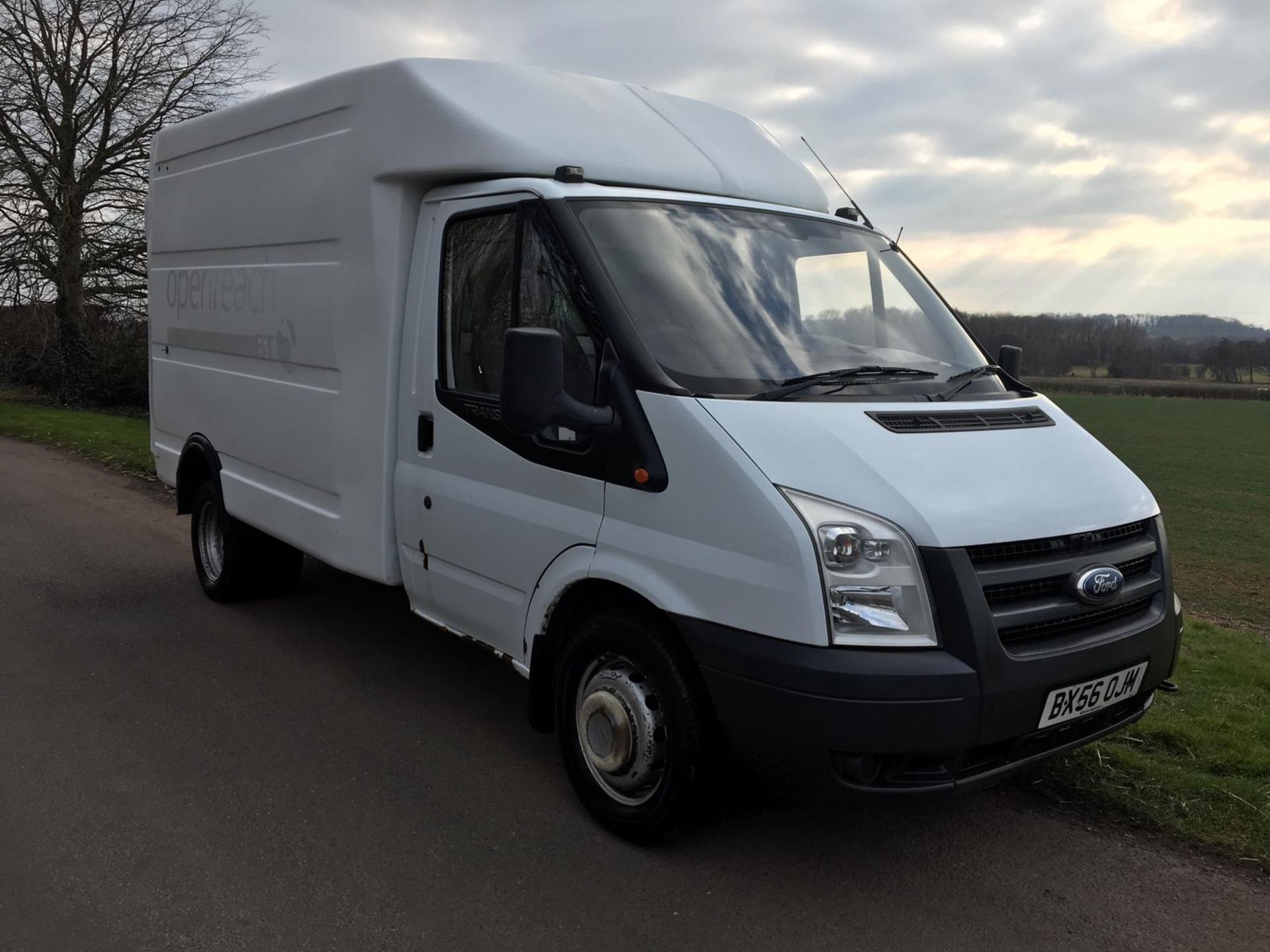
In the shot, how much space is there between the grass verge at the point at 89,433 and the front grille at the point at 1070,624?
36.6 feet

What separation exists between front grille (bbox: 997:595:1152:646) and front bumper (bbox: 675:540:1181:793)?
5 cm

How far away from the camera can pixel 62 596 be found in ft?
22.8

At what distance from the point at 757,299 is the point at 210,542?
4.61m

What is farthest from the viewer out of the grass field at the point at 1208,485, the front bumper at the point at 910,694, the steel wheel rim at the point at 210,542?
the grass field at the point at 1208,485

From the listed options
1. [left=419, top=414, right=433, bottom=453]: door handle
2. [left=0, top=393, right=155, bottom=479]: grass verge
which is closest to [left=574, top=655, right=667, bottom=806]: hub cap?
[left=419, top=414, right=433, bottom=453]: door handle

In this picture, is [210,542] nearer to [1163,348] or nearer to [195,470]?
[195,470]

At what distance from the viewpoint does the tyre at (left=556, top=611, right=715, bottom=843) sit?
11.4 ft

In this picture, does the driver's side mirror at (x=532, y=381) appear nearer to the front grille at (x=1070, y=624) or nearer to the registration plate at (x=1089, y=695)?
the front grille at (x=1070, y=624)

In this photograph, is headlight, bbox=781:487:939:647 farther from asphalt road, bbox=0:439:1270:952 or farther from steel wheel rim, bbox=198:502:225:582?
steel wheel rim, bbox=198:502:225:582

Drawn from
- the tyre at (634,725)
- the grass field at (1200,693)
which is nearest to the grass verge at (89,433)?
the grass field at (1200,693)

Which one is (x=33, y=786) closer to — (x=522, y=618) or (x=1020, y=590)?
(x=522, y=618)

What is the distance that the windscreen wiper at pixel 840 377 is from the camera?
354 centimetres

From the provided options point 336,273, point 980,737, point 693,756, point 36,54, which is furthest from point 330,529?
point 36,54

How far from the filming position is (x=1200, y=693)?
5.34 meters
